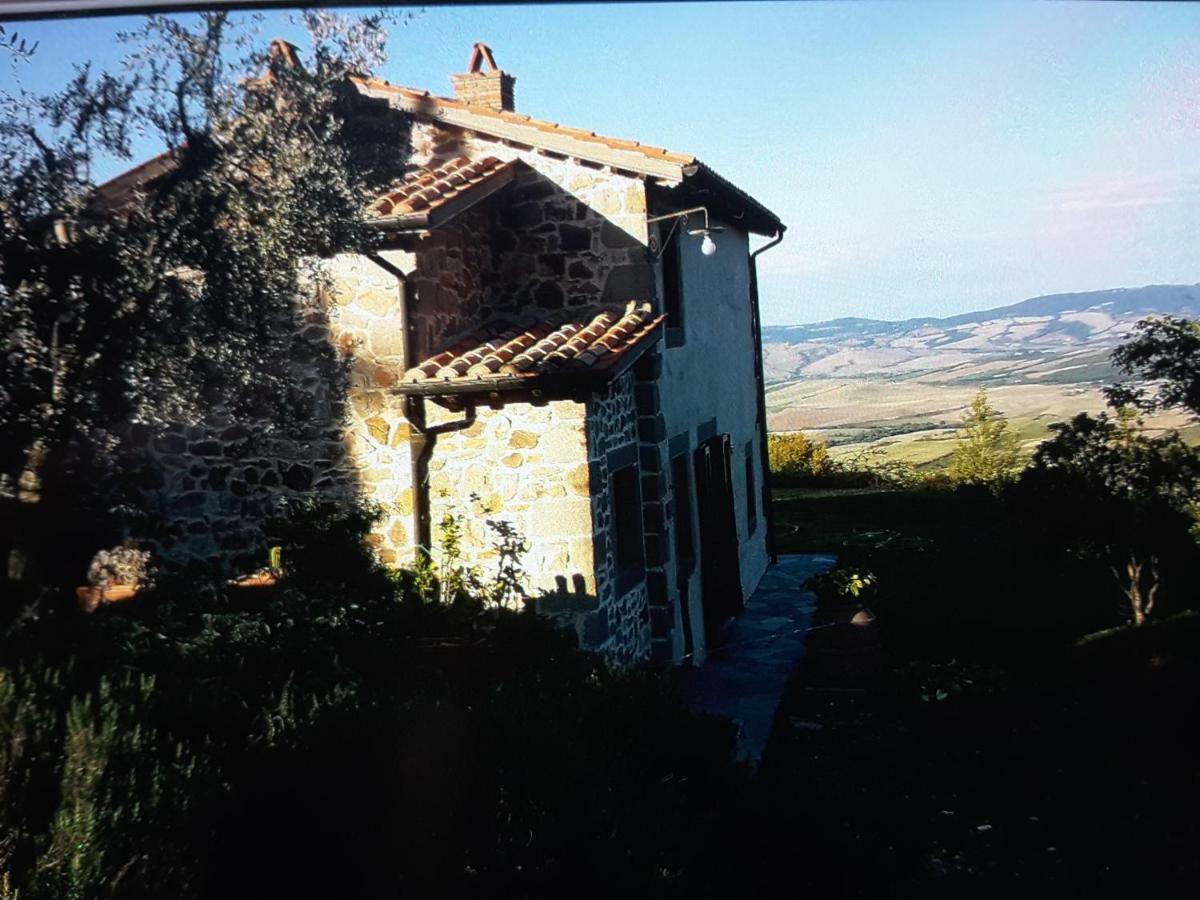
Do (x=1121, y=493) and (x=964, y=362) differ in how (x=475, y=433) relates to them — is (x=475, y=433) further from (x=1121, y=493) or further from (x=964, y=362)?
(x=1121, y=493)

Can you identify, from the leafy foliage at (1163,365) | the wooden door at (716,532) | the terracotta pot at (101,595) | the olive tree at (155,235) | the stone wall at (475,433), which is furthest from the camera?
the wooden door at (716,532)

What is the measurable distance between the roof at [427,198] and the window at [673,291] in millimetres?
1976

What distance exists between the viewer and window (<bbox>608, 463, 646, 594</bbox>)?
5301 mm

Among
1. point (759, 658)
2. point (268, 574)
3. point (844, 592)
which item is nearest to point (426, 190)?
point (268, 574)

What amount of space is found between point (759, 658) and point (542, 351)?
3.21 m

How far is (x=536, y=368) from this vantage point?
427 centimetres

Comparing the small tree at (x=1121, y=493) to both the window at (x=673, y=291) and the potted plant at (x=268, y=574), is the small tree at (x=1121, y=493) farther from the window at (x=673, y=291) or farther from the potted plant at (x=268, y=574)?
the window at (x=673, y=291)

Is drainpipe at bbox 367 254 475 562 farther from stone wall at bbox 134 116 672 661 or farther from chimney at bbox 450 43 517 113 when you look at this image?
chimney at bbox 450 43 517 113

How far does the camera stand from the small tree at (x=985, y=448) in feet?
8.39

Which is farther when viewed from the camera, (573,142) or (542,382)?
(542,382)

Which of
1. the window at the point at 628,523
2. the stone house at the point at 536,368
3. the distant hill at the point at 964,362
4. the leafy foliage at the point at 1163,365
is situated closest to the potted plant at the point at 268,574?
the stone house at the point at 536,368

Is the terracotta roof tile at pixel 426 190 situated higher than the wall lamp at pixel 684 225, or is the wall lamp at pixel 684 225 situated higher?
the wall lamp at pixel 684 225

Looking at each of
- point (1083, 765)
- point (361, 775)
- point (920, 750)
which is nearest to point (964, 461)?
point (1083, 765)

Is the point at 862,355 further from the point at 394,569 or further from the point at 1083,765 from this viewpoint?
the point at 394,569
